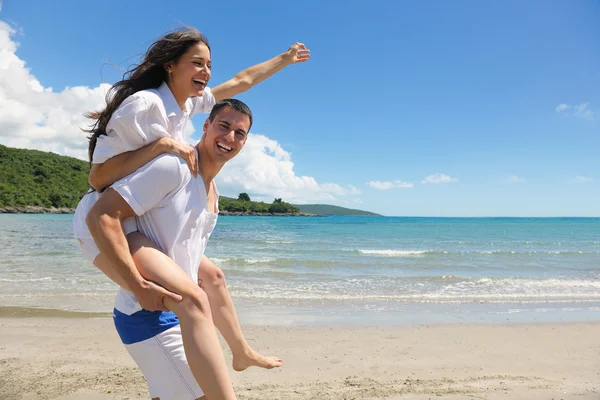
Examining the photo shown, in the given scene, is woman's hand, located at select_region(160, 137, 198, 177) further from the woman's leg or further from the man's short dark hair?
the woman's leg

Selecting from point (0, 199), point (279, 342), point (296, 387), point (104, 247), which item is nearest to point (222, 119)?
point (104, 247)

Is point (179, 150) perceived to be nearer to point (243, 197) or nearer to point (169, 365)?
point (169, 365)

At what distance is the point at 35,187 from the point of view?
75625 millimetres

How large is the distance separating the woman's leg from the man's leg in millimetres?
495

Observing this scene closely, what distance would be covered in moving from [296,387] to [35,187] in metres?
84.7

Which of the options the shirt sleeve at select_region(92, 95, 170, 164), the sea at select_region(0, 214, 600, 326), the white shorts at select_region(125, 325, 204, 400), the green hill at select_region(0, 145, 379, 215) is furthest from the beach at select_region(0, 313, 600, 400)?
the green hill at select_region(0, 145, 379, 215)

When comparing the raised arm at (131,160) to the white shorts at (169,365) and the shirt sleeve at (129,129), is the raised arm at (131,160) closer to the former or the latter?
the shirt sleeve at (129,129)

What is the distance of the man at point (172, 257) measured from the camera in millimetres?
1755

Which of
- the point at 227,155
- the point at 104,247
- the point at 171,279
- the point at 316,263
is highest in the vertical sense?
the point at 227,155

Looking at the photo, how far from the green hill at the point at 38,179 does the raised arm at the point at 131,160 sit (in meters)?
77.4

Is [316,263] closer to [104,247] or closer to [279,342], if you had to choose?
[279,342]

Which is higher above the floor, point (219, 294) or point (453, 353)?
point (219, 294)

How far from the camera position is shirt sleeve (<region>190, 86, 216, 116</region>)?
8.37ft

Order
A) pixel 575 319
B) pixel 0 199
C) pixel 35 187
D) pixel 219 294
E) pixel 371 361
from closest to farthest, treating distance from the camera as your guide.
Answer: pixel 219 294 → pixel 371 361 → pixel 575 319 → pixel 0 199 → pixel 35 187
